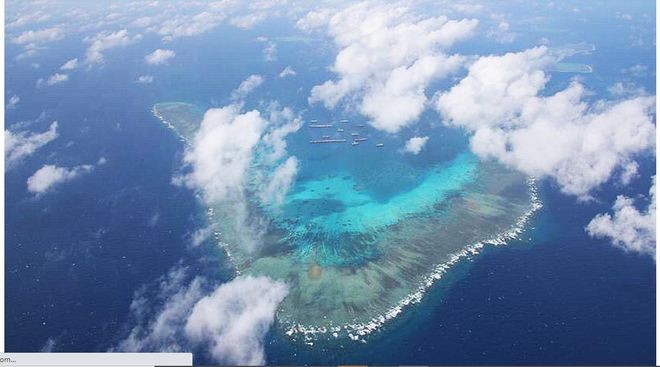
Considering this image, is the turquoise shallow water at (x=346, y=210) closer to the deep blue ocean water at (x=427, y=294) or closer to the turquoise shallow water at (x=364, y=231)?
the turquoise shallow water at (x=364, y=231)

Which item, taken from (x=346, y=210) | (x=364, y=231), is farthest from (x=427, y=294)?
(x=346, y=210)

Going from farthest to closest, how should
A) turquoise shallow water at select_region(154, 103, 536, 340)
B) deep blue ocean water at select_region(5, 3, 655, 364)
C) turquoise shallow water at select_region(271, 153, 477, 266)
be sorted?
turquoise shallow water at select_region(271, 153, 477, 266) → turquoise shallow water at select_region(154, 103, 536, 340) → deep blue ocean water at select_region(5, 3, 655, 364)

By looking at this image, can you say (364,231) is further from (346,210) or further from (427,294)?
(427,294)

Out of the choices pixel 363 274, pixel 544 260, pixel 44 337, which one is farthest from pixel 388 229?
pixel 44 337

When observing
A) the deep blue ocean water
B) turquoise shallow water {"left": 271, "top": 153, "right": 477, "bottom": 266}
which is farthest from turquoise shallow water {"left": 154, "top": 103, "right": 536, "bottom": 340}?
the deep blue ocean water

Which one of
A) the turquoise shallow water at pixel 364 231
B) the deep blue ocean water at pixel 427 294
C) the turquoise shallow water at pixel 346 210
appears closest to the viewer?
the deep blue ocean water at pixel 427 294

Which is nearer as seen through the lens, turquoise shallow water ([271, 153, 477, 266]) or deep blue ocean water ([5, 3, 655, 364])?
deep blue ocean water ([5, 3, 655, 364])

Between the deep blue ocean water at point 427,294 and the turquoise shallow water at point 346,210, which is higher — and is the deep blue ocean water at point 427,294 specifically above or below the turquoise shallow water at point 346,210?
above

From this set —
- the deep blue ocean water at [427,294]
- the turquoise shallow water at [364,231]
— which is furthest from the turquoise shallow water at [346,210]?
the deep blue ocean water at [427,294]

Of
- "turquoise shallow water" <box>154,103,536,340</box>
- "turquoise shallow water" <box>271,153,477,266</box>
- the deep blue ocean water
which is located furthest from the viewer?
"turquoise shallow water" <box>271,153,477,266</box>

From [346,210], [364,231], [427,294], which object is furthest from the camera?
[346,210]

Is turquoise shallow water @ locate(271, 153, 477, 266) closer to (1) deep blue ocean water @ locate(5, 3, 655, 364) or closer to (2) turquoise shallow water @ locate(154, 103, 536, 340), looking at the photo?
(2) turquoise shallow water @ locate(154, 103, 536, 340)
